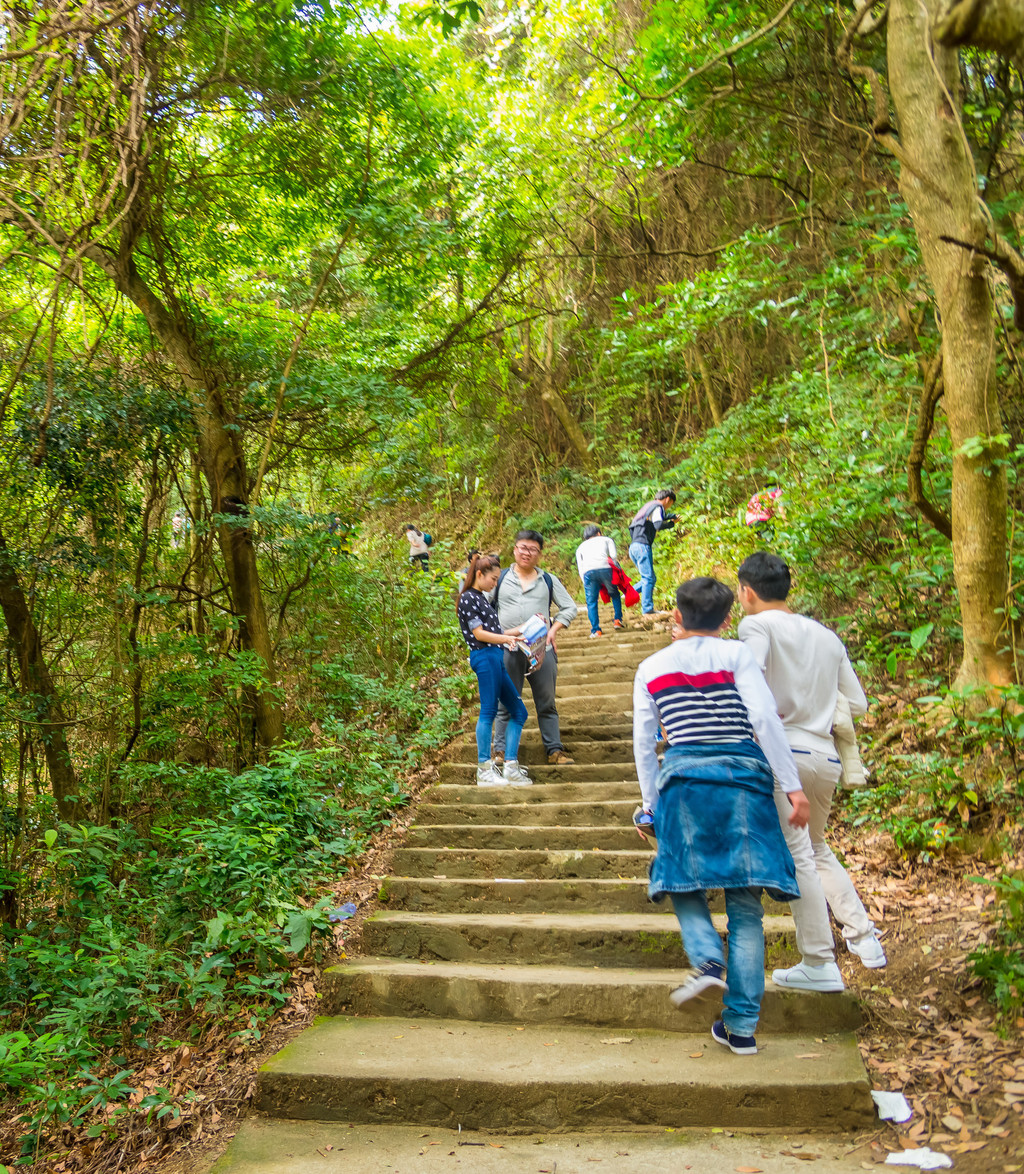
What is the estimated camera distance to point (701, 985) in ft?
8.78

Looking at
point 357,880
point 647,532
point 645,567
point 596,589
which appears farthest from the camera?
point 645,567

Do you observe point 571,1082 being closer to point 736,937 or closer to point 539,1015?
point 539,1015

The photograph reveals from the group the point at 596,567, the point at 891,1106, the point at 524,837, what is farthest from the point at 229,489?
the point at 891,1106

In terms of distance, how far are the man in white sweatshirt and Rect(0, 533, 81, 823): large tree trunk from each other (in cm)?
588

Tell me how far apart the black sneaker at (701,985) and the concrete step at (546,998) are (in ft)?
1.78

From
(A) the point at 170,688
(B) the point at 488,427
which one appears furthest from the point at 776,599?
(B) the point at 488,427

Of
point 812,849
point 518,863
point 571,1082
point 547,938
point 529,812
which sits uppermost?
point 812,849

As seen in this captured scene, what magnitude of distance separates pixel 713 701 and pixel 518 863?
225cm

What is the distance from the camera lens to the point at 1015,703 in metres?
4.34

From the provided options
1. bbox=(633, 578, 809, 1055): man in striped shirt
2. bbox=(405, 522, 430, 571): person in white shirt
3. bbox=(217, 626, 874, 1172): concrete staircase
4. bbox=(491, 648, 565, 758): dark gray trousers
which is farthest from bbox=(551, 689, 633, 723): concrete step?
bbox=(405, 522, 430, 571): person in white shirt

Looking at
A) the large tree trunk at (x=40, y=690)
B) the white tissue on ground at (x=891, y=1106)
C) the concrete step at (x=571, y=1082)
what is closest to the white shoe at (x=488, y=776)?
the concrete step at (x=571, y=1082)

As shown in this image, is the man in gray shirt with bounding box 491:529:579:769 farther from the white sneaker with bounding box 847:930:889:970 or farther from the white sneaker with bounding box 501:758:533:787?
the white sneaker with bounding box 847:930:889:970

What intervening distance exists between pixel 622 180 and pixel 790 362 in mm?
4342

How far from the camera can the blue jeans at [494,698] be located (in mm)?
5602
